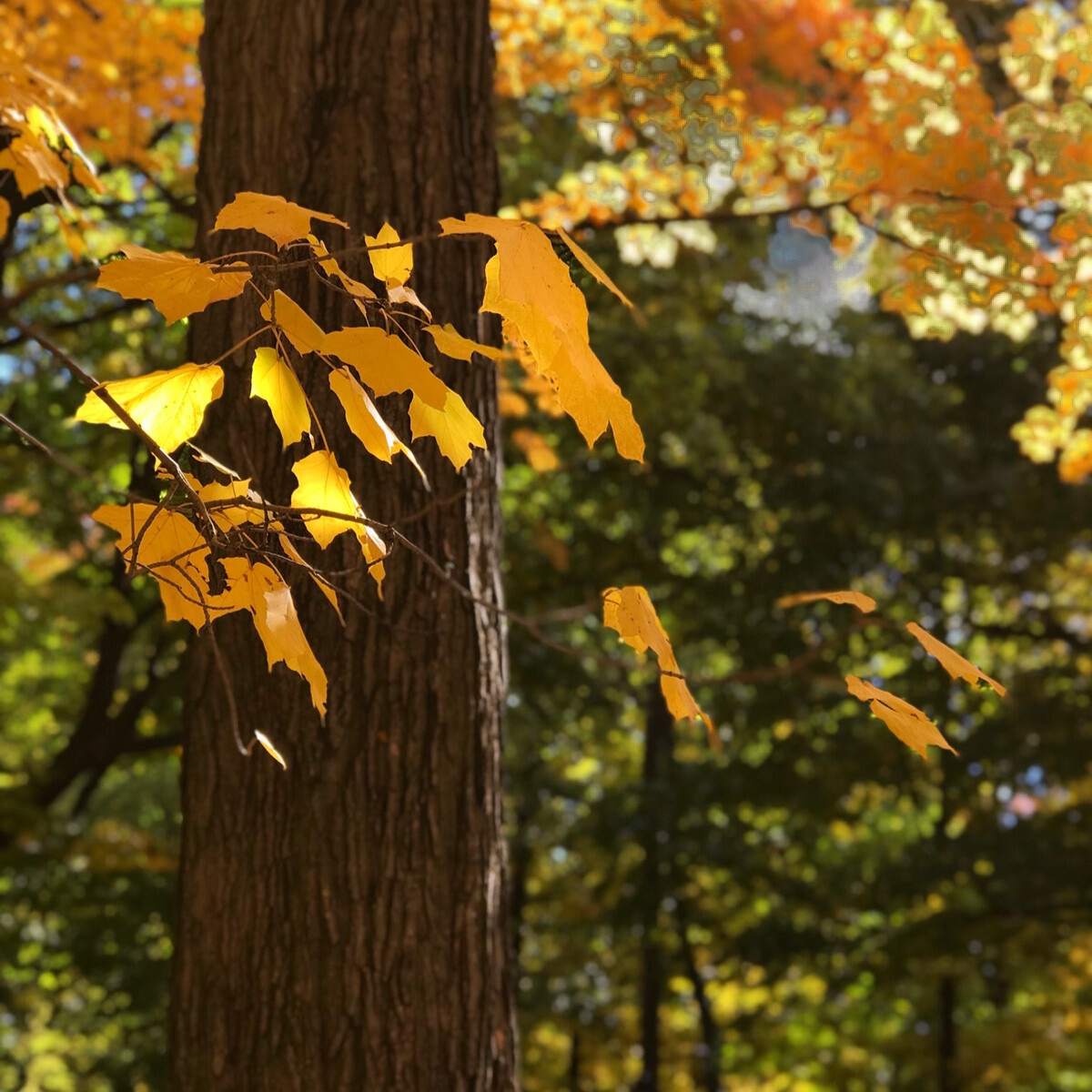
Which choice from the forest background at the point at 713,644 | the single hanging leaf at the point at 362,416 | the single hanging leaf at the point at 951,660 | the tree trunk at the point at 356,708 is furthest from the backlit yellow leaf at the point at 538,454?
the single hanging leaf at the point at 362,416

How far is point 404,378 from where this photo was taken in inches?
47.5

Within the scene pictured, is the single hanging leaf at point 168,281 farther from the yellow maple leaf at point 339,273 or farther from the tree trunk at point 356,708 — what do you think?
the tree trunk at point 356,708

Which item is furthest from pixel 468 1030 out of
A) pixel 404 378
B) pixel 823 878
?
pixel 823 878

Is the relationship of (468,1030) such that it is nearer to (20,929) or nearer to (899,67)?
(899,67)

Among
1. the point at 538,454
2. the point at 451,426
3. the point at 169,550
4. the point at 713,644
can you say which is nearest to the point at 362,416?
the point at 451,426

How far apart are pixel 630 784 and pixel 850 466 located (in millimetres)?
3690

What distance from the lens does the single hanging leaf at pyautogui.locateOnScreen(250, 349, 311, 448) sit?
4.41 feet

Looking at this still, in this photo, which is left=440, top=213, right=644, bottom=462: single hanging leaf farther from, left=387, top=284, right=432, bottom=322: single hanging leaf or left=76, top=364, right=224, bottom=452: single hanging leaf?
left=76, top=364, right=224, bottom=452: single hanging leaf

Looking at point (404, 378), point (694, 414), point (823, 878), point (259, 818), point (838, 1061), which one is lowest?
point (259, 818)

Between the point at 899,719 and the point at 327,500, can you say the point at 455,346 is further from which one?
the point at 899,719

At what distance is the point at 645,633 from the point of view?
148cm

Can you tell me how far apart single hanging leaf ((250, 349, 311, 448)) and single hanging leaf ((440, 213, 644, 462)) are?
0.27 meters

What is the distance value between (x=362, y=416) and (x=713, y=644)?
12.7m

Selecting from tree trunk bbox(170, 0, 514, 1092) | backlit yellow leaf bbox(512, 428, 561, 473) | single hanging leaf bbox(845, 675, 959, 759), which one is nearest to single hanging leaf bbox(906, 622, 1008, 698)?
single hanging leaf bbox(845, 675, 959, 759)
